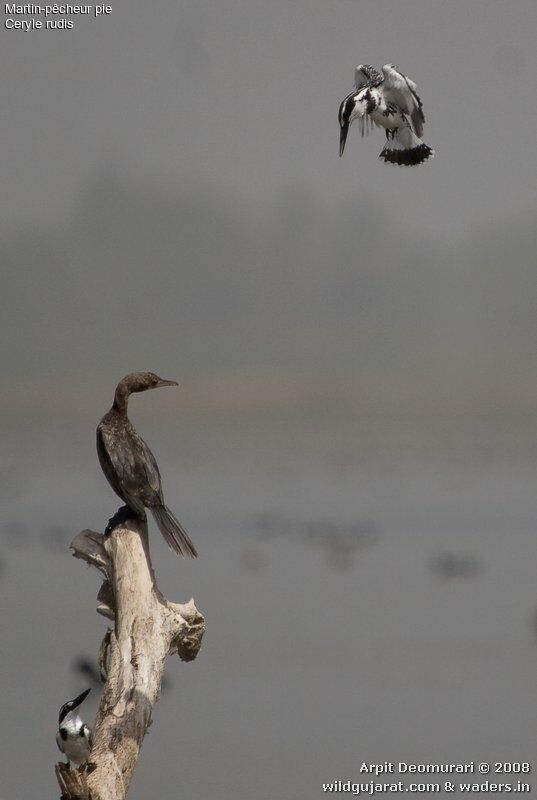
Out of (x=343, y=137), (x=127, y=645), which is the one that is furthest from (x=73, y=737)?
(x=343, y=137)

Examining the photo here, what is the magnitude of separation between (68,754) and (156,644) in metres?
2.09

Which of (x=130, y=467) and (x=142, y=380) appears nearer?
(x=130, y=467)

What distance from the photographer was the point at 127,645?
20.3 ft

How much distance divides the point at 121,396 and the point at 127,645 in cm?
163

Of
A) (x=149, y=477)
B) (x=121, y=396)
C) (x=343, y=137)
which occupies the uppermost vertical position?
(x=343, y=137)

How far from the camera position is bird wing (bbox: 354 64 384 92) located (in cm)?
814

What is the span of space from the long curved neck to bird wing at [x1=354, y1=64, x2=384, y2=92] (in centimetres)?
285

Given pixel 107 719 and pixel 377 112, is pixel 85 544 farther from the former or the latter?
pixel 377 112

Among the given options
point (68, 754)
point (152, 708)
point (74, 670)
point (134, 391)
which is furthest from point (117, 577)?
point (74, 670)

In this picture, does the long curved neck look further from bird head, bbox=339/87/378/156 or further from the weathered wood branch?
bird head, bbox=339/87/378/156

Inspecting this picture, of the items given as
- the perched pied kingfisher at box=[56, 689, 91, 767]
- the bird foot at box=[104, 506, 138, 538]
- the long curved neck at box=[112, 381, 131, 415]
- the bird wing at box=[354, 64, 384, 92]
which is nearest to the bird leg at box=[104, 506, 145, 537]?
the bird foot at box=[104, 506, 138, 538]

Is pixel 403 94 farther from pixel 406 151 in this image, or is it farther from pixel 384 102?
pixel 406 151

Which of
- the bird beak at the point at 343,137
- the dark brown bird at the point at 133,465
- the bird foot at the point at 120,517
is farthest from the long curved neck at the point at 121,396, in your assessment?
the bird beak at the point at 343,137

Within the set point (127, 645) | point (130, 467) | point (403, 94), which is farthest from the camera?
point (403, 94)
